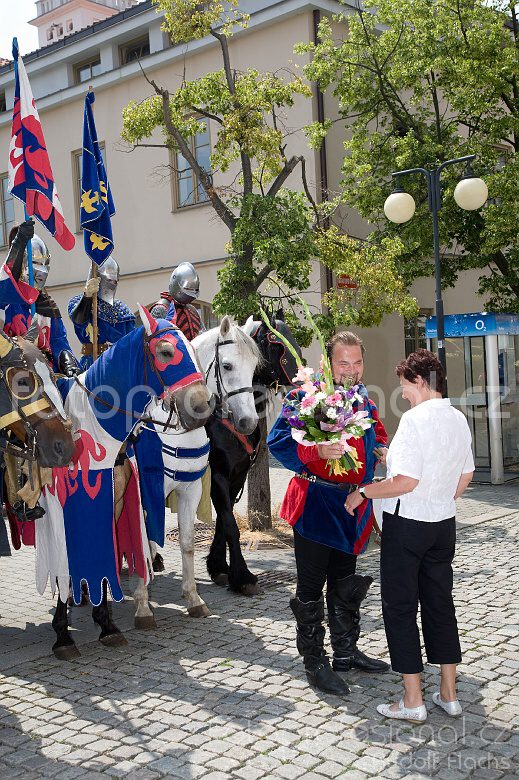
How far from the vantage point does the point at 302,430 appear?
422cm

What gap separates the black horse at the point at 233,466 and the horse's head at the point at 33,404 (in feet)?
7.43

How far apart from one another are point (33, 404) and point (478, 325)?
9406mm

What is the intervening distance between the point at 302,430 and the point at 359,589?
1128mm

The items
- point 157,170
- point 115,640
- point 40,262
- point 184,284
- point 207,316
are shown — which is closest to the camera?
point 115,640

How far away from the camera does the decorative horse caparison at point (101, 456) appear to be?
495 centimetres

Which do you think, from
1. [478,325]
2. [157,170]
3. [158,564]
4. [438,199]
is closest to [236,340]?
[158,564]

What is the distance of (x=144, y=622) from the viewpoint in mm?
5750

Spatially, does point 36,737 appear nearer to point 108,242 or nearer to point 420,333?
point 108,242

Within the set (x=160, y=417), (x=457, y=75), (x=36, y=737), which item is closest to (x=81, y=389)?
(x=160, y=417)

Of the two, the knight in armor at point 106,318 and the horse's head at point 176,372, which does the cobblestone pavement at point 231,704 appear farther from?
the knight in armor at point 106,318

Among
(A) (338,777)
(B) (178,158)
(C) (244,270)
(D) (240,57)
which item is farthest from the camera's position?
(B) (178,158)

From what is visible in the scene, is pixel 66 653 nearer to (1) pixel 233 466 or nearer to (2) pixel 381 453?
(1) pixel 233 466

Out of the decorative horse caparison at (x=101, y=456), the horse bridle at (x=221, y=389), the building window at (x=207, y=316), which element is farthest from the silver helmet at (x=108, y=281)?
the building window at (x=207, y=316)

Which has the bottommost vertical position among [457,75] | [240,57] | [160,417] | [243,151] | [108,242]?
[160,417]
